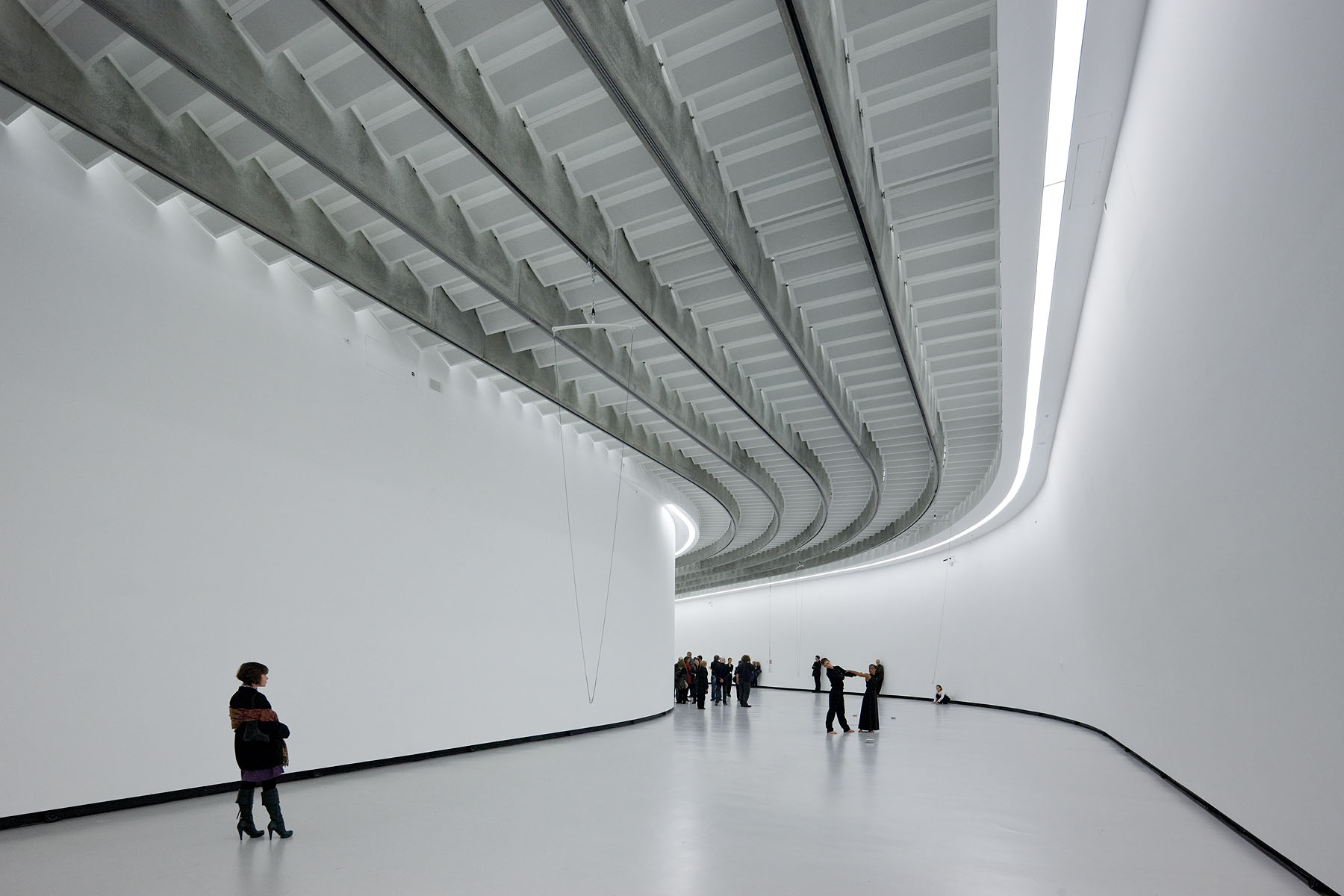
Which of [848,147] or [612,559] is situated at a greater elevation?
[848,147]

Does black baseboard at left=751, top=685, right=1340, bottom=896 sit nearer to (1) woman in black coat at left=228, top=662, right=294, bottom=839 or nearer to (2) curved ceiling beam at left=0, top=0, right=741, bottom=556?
(1) woman in black coat at left=228, top=662, right=294, bottom=839

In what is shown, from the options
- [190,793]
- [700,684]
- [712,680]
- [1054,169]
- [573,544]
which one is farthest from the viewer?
[712,680]

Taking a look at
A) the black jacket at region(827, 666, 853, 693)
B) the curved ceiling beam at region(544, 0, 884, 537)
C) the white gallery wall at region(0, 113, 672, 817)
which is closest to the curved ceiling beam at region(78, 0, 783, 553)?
the curved ceiling beam at region(544, 0, 884, 537)

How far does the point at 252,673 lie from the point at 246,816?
3.47 feet

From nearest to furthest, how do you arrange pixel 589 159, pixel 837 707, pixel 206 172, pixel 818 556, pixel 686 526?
1. pixel 206 172
2. pixel 589 159
3. pixel 837 707
4. pixel 686 526
5. pixel 818 556

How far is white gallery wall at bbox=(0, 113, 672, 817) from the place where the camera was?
271 inches

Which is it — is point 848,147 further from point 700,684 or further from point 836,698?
point 700,684

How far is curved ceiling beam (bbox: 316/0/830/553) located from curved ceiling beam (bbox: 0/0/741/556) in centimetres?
233

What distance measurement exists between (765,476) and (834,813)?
10955 mm

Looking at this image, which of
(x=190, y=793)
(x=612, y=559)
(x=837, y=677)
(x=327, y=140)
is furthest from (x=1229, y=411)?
(x=612, y=559)

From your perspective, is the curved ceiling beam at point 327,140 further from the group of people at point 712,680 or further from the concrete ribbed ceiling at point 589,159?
the group of people at point 712,680

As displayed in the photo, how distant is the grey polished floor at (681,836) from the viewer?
5035 millimetres

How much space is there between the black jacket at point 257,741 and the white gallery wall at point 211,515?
6.59 feet

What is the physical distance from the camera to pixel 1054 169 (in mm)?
6750
